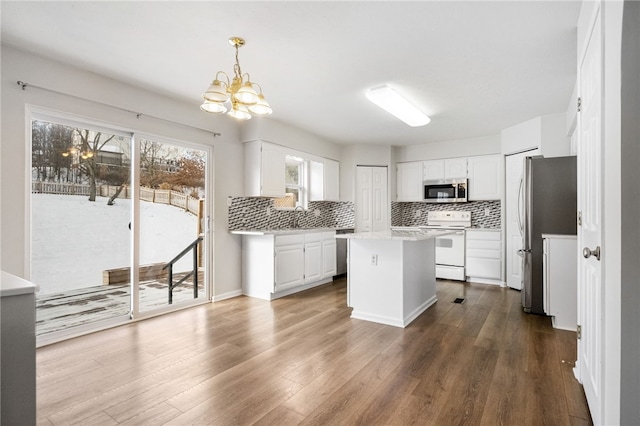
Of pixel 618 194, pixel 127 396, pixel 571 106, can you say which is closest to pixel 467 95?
pixel 571 106

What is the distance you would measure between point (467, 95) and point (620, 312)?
9.75 feet

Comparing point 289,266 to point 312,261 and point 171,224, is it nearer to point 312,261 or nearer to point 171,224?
point 312,261

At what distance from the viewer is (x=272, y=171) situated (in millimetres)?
4625

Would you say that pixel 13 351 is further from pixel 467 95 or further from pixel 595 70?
pixel 467 95

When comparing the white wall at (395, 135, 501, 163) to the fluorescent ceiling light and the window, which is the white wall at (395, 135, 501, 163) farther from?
the window

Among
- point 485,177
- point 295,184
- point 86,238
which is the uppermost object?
point 485,177

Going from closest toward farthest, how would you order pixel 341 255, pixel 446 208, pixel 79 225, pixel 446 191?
pixel 79 225
pixel 446 191
pixel 341 255
pixel 446 208

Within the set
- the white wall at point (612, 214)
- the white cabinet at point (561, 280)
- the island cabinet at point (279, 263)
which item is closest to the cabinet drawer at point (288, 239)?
the island cabinet at point (279, 263)

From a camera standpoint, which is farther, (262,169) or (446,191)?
(446,191)

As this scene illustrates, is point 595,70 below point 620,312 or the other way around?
the other way around

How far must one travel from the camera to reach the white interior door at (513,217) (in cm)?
468

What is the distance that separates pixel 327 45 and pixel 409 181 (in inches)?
163

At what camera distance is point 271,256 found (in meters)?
4.25

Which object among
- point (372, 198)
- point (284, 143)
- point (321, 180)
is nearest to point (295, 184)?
point (321, 180)
